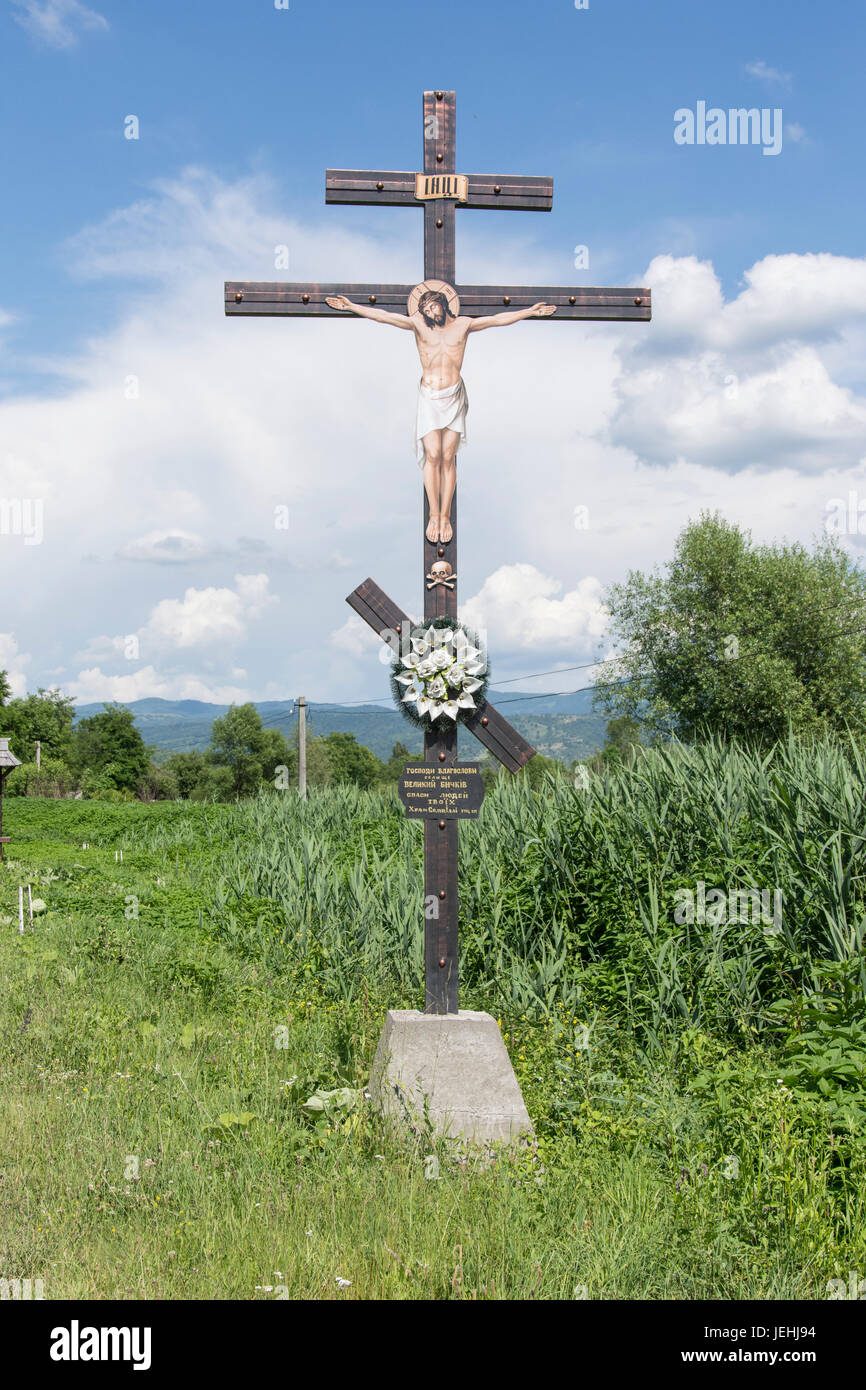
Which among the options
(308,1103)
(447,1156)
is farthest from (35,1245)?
(447,1156)

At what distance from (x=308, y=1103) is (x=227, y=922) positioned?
4.38 m

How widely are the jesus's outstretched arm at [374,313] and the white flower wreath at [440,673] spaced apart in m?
1.80

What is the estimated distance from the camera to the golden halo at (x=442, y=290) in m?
5.28

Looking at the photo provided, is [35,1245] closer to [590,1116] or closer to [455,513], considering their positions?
[590,1116]

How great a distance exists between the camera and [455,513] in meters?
5.22

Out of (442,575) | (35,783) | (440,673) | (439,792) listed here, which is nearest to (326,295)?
(442,575)

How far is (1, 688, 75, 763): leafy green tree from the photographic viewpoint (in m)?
60.4

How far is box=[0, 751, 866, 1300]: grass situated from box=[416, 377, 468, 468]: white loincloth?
10.6 ft

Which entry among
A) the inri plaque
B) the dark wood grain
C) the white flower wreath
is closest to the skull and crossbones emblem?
the white flower wreath

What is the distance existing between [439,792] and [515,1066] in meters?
1.66

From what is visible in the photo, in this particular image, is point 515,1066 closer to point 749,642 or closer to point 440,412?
point 440,412

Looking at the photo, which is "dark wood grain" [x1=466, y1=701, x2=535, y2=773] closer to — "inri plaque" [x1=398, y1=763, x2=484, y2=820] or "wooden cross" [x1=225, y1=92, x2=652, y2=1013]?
"wooden cross" [x1=225, y1=92, x2=652, y2=1013]

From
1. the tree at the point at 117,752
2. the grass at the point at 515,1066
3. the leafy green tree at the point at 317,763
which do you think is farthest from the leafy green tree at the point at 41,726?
the grass at the point at 515,1066

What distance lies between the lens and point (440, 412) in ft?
17.0
